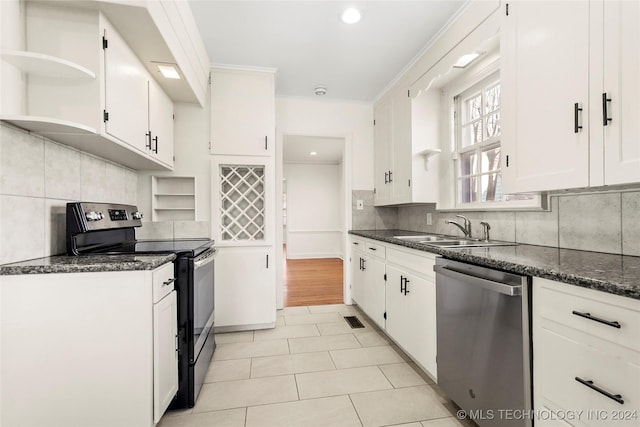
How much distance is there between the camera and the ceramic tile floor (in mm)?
1604

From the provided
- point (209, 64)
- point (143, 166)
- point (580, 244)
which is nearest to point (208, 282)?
point (143, 166)

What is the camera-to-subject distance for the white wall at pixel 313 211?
731 cm

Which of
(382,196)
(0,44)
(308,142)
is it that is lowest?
(382,196)

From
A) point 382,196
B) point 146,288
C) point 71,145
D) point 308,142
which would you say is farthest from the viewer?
point 308,142

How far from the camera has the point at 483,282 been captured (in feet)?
4.33

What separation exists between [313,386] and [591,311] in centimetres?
156

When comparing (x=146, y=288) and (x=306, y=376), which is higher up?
(x=146, y=288)

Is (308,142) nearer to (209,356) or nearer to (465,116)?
(465,116)

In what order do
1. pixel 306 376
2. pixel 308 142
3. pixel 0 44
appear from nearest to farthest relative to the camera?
pixel 0 44 < pixel 306 376 < pixel 308 142

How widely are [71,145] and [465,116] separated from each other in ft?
9.56

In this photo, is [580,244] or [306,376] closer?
[580,244]

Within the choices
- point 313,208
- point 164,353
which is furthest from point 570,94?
point 313,208

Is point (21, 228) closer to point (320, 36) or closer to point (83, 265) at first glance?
point (83, 265)

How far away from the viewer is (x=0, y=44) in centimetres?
121
